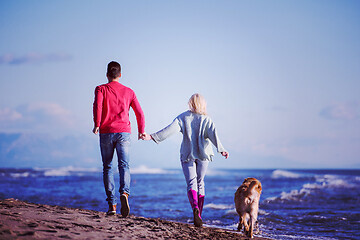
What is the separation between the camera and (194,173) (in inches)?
206

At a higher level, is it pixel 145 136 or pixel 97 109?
pixel 97 109

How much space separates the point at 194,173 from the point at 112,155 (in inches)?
45.5

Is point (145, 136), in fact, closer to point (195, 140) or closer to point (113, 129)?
point (113, 129)

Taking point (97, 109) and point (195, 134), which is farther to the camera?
point (195, 134)

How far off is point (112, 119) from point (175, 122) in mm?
873

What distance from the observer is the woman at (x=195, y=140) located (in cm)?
522

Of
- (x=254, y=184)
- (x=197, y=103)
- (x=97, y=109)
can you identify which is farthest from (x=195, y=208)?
(x=97, y=109)

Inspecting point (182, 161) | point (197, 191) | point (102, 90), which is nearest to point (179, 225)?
point (197, 191)

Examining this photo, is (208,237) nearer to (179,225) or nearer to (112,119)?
(179,225)

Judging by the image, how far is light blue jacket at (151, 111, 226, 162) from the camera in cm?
525

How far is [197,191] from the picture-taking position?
208 inches

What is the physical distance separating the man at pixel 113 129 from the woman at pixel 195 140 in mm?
370

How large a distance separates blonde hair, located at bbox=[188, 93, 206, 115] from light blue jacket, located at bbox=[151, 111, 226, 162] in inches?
2.4

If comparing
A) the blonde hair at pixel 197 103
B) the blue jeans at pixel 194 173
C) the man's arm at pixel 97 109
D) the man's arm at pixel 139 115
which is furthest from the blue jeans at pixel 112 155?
the blonde hair at pixel 197 103
